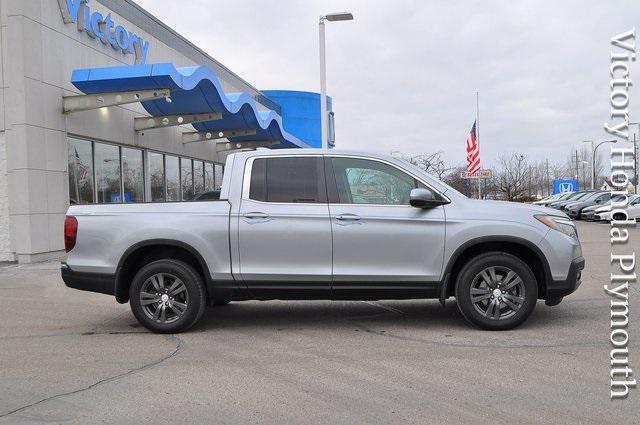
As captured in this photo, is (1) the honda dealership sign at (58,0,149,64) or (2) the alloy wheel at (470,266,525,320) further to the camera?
(1) the honda dealership sign at (58,0,149,64)

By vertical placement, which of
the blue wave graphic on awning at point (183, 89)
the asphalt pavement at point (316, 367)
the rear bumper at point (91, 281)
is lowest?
the asphalt pavement at point (316, 367)

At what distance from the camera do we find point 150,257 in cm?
643

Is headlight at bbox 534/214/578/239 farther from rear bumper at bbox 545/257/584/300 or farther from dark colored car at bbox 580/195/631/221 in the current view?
dark colored car at bbox 580/195/631/221

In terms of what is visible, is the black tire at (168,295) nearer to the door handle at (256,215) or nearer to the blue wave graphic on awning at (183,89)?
the door handle at (256,215)

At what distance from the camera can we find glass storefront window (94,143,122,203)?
51.8ft

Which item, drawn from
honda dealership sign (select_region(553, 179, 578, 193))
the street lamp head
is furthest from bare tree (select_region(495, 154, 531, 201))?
the street lamp head

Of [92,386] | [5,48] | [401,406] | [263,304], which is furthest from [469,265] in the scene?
[5,48]

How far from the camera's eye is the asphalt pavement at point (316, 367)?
4.04 metres

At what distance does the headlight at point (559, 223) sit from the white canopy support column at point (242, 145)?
19398mm

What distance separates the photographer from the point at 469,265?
19.8 ft

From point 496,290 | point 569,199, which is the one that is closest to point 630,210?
point 569,199

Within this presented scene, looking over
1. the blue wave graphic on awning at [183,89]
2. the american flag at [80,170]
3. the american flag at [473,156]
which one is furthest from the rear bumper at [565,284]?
the american flag at [473,156]

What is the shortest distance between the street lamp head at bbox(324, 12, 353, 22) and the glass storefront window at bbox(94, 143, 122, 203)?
7081mm

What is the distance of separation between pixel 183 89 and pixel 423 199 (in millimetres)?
9766
